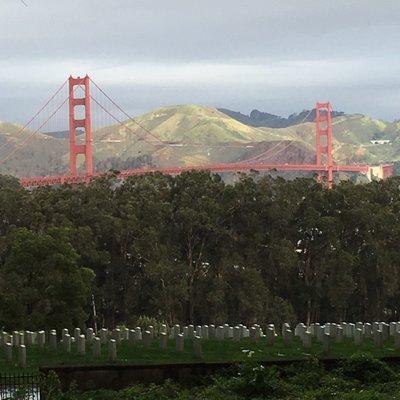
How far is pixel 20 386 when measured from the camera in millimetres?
20094

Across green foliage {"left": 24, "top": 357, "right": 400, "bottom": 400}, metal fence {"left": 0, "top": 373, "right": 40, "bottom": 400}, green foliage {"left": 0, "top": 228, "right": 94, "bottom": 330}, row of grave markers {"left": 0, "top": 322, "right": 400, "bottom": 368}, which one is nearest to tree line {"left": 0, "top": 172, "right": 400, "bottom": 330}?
green foliage {"left": 0, "top": 228, "right": 94, "bottom": 330}

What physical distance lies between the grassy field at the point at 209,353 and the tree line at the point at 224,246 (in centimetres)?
2976

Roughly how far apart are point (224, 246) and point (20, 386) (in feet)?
134

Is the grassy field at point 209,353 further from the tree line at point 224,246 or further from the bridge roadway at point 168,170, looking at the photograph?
the bridge roadway at point 168,170

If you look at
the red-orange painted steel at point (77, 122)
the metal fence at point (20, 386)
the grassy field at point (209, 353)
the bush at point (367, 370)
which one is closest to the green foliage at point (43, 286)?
the grassy field at point (209, 353)

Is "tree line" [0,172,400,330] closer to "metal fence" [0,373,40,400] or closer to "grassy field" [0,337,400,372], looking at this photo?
"grassy field" [0,337,400,372]

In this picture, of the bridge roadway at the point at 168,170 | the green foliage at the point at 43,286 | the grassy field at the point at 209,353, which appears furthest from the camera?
the bridge roadway at the point at 168,170

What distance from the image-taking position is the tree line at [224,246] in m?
56.7

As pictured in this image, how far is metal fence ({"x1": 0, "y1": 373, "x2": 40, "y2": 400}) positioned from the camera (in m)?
19.3

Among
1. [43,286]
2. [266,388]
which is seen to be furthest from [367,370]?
[43,286]

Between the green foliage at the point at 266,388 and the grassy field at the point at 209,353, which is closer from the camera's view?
the green foliage at the point at 266,388

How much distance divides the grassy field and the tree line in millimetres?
29758

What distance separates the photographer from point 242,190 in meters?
62.1

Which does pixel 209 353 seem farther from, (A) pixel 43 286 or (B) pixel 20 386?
(A) pixel 43 286
